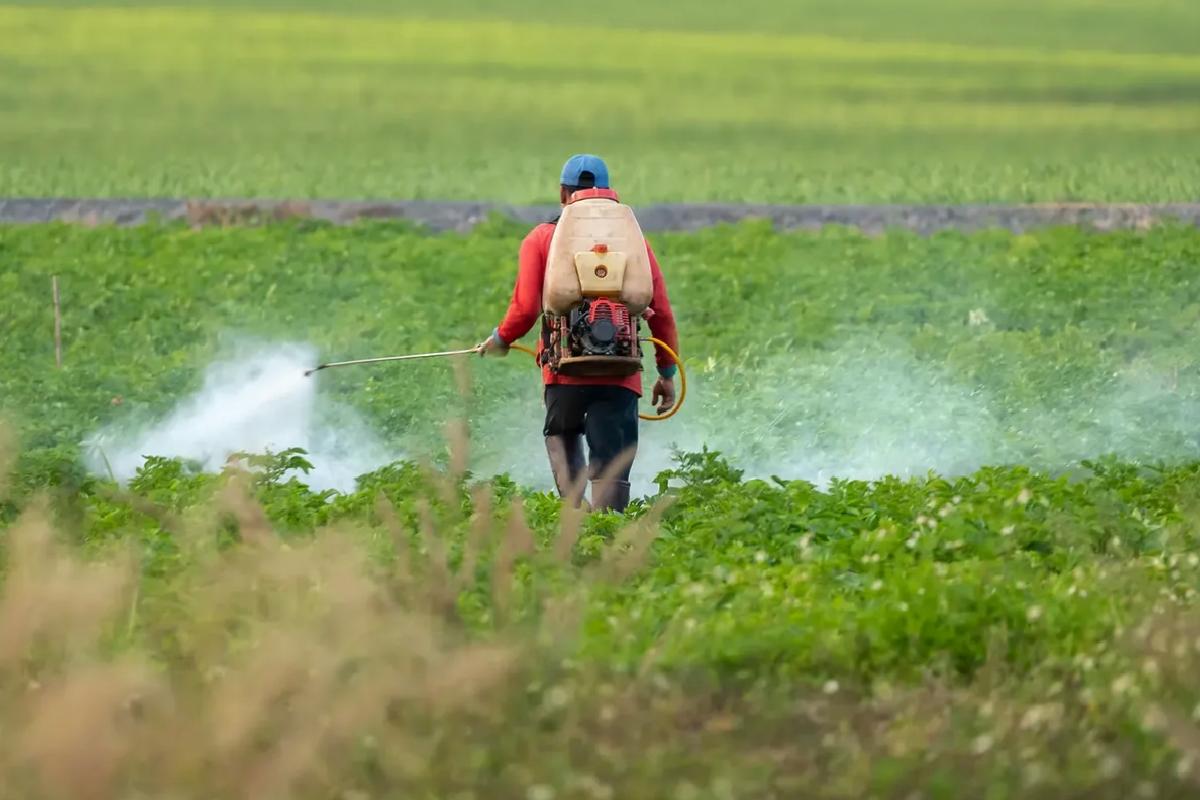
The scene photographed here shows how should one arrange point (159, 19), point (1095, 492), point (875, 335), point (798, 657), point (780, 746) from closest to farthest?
1. point (780, 746)
2. point (798, 657)
3. point (1095, 492)
4. point (875, 335)
5. point (159, 19)

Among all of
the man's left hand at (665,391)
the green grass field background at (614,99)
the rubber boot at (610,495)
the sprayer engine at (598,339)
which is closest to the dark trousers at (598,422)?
the rubber boot at (610,495)

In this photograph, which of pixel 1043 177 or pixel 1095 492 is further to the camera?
pixel 1043 177

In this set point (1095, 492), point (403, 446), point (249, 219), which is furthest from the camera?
point (249, 219)

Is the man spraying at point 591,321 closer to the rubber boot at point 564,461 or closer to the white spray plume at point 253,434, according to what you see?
the rubber boot at point 564,461

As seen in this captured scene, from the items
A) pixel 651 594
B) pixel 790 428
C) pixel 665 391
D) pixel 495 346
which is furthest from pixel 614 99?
pixel 651 594

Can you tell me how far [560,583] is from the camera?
7340 millimetres

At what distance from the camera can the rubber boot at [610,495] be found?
9.36 m

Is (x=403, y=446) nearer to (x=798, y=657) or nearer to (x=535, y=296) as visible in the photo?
(x=535, y=296)

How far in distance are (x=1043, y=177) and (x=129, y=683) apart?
23.0m

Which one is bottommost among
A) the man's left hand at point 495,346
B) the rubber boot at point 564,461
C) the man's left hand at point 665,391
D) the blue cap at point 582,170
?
the rubber boot at point 564,461

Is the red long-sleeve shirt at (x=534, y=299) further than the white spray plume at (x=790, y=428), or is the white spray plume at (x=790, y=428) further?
the white spray plume at (x=790, y=428)

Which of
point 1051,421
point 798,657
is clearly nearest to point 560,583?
point 798,657

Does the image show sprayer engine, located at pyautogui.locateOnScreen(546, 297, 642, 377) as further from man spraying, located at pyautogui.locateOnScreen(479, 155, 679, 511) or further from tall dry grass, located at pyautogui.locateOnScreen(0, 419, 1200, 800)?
tall dry grass, located at pyautogui.locateOnScreen(0, 419, 1200, 800)

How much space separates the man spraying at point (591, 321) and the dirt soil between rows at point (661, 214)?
11.9 m
